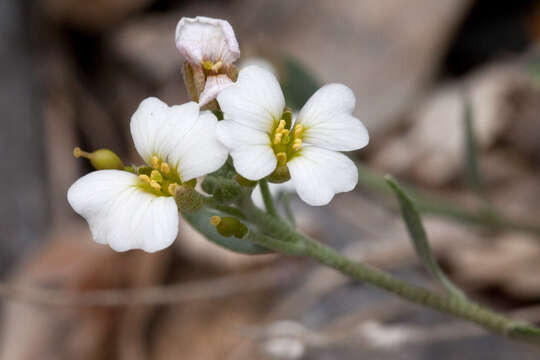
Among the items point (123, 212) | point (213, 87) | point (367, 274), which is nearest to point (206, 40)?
point (213, 87)

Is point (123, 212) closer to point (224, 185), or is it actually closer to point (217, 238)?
point (224, 185)

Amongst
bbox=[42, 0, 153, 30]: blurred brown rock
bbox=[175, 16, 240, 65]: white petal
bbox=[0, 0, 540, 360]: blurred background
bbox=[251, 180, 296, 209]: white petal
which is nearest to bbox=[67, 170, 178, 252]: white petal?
bbox=[175, 16, 240, 65]: white petal

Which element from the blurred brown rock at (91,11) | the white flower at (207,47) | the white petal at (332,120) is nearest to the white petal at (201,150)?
the white flower at (207,47)

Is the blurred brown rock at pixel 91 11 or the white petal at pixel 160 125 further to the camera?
the blurred brown rock at pixel 91 11

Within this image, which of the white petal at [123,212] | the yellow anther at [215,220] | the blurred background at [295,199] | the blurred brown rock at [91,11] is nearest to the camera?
the white petal at [123,212]

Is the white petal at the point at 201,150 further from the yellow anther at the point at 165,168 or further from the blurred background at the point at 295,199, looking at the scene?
the blurred background at the point at 295,199

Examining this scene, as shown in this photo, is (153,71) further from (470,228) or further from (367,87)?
(470,228)

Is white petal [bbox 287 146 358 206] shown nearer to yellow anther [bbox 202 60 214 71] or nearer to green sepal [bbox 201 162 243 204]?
green sepal [bbox 201 162 243 204]
